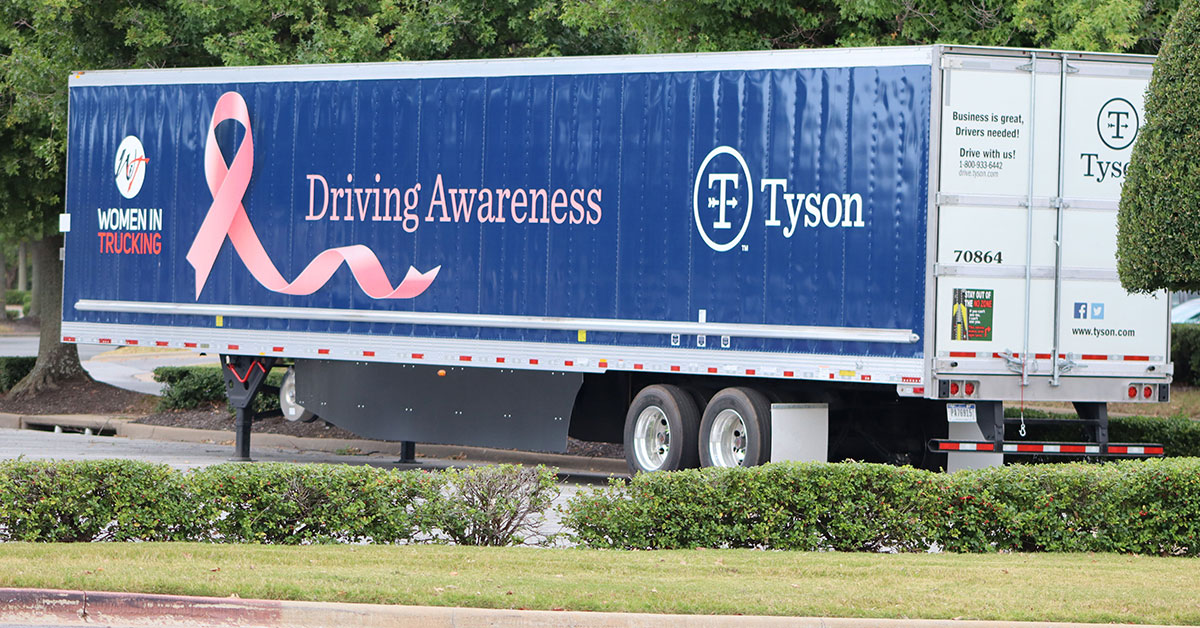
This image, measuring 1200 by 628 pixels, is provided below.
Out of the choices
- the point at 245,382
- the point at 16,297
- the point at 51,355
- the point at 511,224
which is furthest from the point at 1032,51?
the point at 16,297

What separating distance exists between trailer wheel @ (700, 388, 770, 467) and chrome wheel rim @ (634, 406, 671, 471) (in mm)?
509

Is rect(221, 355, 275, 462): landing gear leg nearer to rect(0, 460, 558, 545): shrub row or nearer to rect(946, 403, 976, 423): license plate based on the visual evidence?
rect(0, 460, 558, 545): shrub row

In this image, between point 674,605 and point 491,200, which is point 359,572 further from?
point 491,200

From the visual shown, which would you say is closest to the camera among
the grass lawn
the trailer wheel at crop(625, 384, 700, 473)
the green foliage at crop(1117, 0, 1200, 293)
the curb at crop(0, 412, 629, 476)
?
the grass lawn

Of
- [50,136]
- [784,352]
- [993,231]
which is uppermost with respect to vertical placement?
[50,136]

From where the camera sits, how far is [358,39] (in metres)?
20.2

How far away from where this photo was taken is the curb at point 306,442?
17.8 m

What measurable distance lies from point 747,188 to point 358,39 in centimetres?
759

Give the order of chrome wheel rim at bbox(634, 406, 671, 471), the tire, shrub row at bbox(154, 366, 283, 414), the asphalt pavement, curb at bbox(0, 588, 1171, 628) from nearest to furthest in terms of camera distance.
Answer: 1. curb at bbox(0, 588, 1171, 628)
2. chrome wheel rim at bbox(634, 406, 671, 471)
3. the tire
4. shrub row at bbox(154, 366, 283, 414)
5. the asphalt pavement

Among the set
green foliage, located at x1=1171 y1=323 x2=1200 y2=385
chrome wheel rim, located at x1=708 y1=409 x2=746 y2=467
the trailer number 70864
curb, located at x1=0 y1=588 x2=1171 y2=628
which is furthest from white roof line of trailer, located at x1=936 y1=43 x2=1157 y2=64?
green foliage, located at x1=1171 y1=323 x2=1200 y2=385

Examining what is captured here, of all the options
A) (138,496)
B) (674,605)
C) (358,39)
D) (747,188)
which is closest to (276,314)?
(358,39)

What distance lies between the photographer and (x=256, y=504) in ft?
33.9

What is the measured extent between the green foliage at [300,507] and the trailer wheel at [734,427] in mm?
4636

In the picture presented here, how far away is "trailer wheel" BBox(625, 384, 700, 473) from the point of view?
14.9 metres
